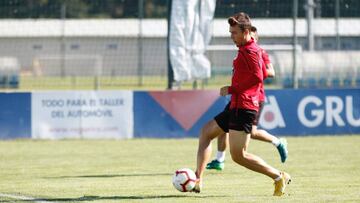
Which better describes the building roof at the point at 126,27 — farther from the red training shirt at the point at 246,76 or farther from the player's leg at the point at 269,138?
the red training shirt at the point at 246,76

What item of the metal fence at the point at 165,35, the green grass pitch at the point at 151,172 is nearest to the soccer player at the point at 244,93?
the green grass pitch at the point at 151,172

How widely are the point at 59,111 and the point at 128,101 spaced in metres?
1.50

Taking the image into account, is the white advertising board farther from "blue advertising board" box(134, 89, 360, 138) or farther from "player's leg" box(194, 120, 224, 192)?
"player's leg" box(194, 120, 224, 192)

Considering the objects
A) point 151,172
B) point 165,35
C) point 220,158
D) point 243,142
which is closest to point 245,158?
point 243,142

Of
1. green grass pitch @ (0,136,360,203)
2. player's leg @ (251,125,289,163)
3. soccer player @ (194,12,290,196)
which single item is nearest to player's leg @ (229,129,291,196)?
soccer player @ (194,12,290,196)

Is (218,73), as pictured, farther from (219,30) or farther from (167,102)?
(167,102)

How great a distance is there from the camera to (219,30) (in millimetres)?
23547

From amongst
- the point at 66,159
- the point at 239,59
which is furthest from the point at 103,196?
the point at 66,159

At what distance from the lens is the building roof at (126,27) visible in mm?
23875

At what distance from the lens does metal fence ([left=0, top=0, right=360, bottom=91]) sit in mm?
23500

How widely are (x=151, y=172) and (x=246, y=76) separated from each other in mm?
3771

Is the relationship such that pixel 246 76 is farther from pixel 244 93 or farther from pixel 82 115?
pixel 82 115

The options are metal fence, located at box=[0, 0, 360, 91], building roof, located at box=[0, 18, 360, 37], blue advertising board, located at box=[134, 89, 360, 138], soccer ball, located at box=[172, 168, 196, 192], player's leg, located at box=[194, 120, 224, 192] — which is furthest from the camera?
building roof, located at box=[0, 18, 360, 37]

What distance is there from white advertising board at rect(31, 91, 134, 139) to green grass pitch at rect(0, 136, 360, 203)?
0.41 metres
